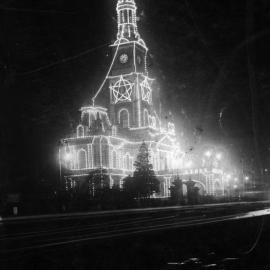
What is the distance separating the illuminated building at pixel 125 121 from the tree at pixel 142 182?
9072 mm

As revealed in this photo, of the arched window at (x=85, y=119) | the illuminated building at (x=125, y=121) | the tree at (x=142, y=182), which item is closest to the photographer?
the tree at (x=142, y=182)

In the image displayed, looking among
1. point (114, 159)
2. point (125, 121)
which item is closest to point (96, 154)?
point (114, 159)

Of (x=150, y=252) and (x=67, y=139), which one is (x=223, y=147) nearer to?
(x=67, y=139)

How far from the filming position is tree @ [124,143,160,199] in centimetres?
5538

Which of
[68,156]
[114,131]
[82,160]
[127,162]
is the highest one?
→ [114,131]

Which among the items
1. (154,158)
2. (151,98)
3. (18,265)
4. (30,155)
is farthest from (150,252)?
(151,98)

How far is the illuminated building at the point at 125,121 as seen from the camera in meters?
72.5

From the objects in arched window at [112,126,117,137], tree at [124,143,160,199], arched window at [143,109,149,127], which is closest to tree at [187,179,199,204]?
tree at [124,143,160,199]

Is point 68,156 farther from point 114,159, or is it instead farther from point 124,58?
point 124,58

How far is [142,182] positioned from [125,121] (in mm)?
23933

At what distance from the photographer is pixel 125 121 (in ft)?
265

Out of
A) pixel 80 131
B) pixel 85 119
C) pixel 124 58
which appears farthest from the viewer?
pixel 124 58

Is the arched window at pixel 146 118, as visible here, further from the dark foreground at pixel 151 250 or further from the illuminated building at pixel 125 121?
the dark foreground at pixel 151 250

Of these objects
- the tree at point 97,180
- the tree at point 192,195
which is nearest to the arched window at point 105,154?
the tree at point 97,180
